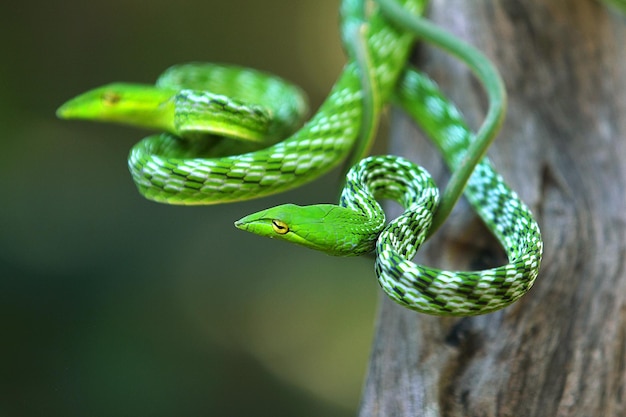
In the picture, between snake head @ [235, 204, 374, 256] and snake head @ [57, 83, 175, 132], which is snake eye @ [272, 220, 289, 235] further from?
snake head @ [57, 83, 175, 132]

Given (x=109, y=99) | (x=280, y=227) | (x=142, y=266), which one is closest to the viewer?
(x=280, y=227)

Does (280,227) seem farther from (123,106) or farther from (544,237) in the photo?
(544,237)

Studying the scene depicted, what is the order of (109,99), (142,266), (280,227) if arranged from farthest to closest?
(142,266), (109,99), (280,227)

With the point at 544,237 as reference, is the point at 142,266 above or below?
below

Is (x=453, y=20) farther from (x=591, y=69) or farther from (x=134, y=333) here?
(x=134, y=333)

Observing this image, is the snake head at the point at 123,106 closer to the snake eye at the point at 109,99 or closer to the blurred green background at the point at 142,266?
the snake eye at the point at 109,99

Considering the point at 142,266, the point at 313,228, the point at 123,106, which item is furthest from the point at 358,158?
the point at 142,266

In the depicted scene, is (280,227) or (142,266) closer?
(280,227)

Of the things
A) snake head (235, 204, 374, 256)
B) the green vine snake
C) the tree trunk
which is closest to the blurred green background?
the green vine snake
